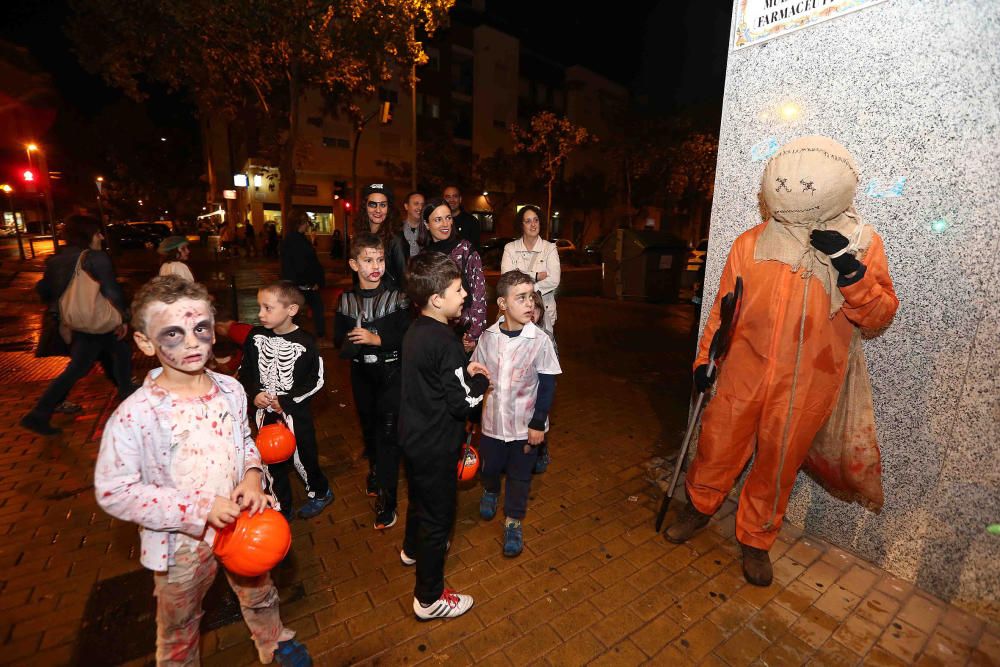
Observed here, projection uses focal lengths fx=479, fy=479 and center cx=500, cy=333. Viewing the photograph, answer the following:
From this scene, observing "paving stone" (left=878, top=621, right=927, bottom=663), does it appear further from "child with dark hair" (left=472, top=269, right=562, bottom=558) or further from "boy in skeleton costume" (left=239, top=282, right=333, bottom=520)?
"boy in skeleton costume" (left=239, top=282, right=333, bottom=520)

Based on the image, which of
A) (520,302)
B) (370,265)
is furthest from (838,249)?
(370,265)

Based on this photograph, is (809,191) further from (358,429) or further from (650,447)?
(358,429)

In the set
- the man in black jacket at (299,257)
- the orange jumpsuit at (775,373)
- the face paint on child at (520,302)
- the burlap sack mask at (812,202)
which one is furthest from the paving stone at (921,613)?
the man in black jacket at (299,257)

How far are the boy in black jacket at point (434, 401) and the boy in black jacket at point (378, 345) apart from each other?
0.71 m

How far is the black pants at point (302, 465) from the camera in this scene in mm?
3166

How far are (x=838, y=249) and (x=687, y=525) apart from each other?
1990 mm

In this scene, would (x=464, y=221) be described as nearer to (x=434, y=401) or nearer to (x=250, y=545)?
(x=434, y=401)

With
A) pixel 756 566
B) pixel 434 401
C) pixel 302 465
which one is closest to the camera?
pixel 434 401

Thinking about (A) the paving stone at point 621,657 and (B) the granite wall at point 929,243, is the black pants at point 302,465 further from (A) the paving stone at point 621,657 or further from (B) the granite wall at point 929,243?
(B) the granite wall at point 929,243

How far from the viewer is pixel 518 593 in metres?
2.78

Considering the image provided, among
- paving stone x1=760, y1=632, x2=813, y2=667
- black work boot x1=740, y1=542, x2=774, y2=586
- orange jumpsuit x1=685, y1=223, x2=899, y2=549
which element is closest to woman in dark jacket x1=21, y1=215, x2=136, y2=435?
orange jumpsuit x1=685, y1=223, x2=899, y2=549

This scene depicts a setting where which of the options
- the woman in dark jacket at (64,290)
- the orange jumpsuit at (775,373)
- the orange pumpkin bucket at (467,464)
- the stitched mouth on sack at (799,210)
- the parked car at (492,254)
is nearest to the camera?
the stitched mouth on sack at (799,210)

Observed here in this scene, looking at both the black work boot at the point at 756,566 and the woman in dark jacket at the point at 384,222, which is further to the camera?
the woman in dark jacket at the point at 384,222

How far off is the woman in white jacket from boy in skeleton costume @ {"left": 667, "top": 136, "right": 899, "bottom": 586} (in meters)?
1.88
